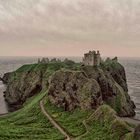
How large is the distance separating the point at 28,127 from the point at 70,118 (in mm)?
20697

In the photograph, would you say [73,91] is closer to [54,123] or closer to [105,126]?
[54,123]

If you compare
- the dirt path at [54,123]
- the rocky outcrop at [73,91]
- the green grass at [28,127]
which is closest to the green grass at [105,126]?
the dirt path at [54,123]

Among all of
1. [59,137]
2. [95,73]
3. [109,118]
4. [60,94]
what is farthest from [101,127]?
[95,73]

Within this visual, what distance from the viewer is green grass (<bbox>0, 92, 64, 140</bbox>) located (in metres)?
133

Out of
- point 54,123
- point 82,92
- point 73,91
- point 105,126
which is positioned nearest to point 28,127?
point 54,123

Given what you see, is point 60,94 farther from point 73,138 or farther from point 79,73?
point 73,138

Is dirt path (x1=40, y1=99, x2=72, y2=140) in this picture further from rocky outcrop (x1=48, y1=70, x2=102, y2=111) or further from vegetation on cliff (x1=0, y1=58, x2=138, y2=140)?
rocky outcrop (x1=48, y1=70, x2=102, y2=111)

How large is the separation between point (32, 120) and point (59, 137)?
95.7 feet

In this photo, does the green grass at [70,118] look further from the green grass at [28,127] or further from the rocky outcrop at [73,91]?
the green grass at [28,127]

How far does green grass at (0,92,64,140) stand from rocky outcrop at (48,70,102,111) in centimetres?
1238

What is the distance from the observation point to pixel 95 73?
195500mm

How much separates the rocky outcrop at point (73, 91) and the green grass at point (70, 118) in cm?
327

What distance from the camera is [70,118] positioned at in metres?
155

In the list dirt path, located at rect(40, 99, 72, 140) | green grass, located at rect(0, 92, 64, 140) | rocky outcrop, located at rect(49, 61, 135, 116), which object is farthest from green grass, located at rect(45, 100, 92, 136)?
green grass, located at rect(0, 92, 64, 140)
